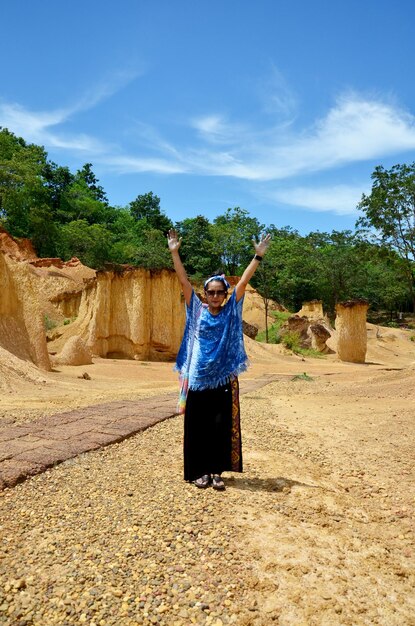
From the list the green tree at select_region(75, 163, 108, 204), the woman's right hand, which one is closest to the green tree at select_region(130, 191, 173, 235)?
the green tree at select_region(75, 163, 108, 204)

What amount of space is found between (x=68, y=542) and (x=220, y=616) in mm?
842

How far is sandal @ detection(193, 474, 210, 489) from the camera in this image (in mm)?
2840

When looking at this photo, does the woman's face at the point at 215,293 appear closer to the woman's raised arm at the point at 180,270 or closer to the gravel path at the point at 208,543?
the woman's raised arm at the point at 180,270

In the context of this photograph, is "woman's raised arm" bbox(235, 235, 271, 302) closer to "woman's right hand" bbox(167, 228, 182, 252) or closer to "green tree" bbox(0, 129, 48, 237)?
"woman's right hand" bbox(167, 228, 182, 252)

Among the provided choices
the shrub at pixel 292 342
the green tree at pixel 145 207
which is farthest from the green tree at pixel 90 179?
the shrub at pixel 292 342

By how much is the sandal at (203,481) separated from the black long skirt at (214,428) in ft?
0.23

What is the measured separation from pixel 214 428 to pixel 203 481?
0.34 meters

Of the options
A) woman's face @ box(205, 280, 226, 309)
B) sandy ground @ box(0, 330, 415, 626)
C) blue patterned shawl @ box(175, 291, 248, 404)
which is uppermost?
woman's face @ box(205, 280, 226, 309)

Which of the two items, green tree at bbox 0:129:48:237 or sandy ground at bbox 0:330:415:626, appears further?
green tree at bbox 0:129:48:237

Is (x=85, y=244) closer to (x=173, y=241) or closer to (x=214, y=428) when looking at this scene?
(x=173, y=241)

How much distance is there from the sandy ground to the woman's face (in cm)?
121

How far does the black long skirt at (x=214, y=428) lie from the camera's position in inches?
116

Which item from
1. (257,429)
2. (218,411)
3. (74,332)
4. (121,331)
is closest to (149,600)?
(218,411)

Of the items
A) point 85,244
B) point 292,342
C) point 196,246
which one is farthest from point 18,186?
point 292,342
